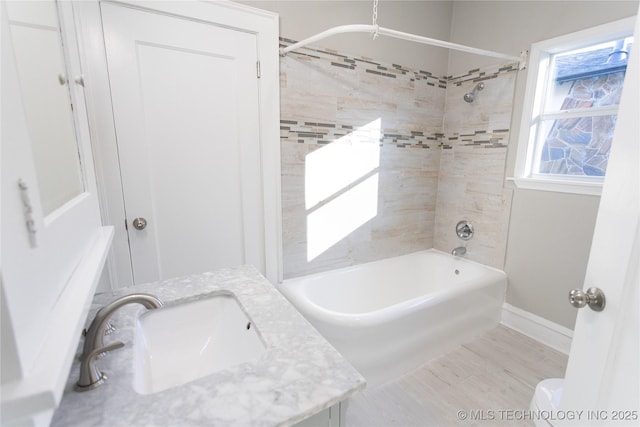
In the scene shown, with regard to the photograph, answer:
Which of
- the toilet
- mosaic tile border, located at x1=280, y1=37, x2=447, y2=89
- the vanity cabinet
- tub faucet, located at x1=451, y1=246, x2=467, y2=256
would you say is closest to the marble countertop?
the vanity cabinet

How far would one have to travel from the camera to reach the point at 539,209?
2.19 meters

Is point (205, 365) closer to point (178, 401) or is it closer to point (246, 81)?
point (178, 401)

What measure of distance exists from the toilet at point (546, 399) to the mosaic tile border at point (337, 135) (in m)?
1.88

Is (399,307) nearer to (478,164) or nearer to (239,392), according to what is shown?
(239,392)

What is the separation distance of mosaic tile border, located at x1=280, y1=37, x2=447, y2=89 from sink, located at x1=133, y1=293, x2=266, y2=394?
1.66 m

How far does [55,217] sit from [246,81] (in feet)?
4.97

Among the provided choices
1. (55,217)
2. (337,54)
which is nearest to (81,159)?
(55,217)

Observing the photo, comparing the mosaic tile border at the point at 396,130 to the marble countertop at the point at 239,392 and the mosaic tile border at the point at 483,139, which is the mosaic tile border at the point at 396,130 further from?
the marble countertop at the point at 239,392

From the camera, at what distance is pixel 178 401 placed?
2.08ft

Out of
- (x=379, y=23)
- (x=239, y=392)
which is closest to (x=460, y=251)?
(x=379, y=23)

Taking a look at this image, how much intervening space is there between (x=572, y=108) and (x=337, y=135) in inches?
65.0

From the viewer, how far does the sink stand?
0.95 m

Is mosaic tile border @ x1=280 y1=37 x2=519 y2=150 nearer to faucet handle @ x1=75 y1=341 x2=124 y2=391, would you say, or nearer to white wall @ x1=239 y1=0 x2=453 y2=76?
white wall @ x1=239 y1=0 x2=453 y2=76

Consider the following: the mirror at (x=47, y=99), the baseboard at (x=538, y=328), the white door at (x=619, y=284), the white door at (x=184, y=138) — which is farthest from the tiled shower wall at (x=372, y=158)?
the white door at (x=619, y=284)
